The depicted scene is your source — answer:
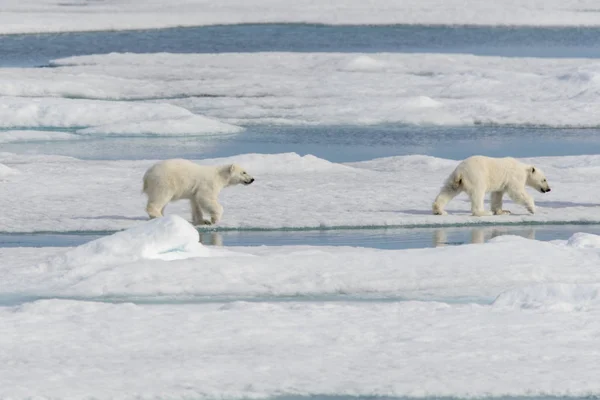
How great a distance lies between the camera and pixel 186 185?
909 centimetres

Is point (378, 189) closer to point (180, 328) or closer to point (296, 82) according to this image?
point (180, 328)

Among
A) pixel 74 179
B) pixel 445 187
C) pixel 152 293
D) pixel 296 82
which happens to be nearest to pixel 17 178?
pixel 74 179

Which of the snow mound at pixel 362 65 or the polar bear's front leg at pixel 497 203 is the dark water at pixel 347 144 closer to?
the polar bear's front leg at pixel 497 203

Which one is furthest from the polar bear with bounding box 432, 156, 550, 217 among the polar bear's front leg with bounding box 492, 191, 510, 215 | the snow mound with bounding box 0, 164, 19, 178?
the snow mound with bounding box 0, 164, 19, 178

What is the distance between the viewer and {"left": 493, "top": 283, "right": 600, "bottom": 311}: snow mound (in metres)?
6.19

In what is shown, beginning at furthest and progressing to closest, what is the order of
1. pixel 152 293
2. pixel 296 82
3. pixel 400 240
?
pixel 296 82 → pixel 400 240 → pixel 152 293

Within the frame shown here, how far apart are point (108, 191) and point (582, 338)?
6086mm

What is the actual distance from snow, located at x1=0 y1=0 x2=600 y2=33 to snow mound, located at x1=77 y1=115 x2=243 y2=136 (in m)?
14.7

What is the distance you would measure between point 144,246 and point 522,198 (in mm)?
3498

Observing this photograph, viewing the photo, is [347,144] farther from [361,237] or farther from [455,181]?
[361,237]

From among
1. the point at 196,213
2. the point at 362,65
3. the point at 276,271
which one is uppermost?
the point at 362,65

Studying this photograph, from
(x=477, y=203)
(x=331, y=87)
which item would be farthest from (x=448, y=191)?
(x=331, y=87)

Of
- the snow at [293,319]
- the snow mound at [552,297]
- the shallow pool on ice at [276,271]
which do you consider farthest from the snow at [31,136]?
the snow mound at [552,297]

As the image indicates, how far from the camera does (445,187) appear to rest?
9367 mm
